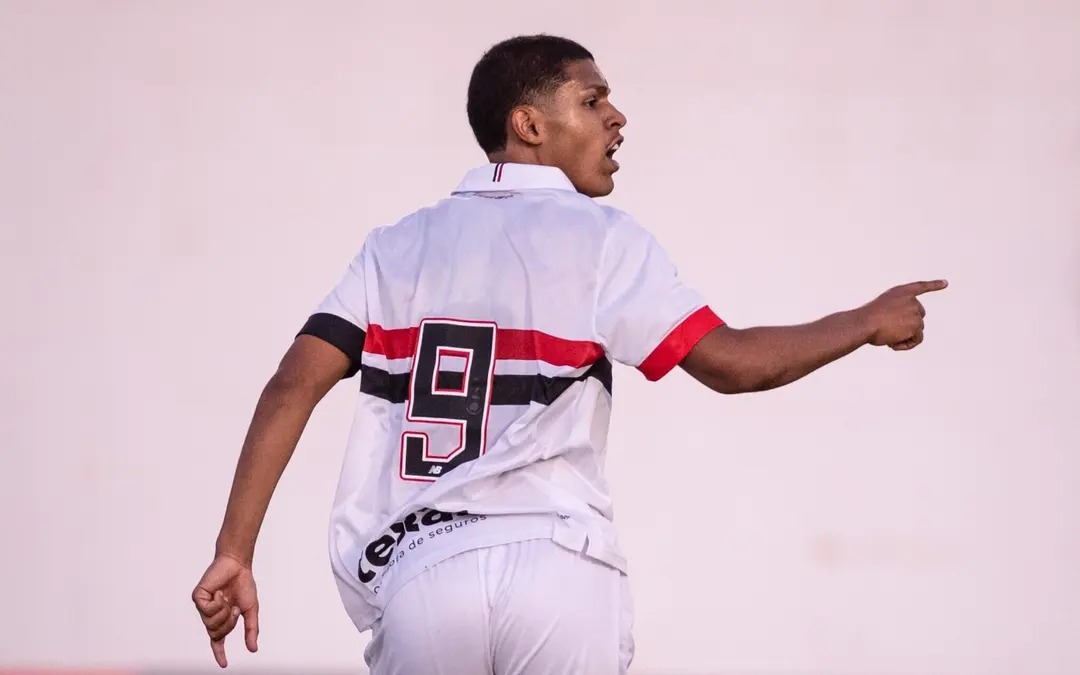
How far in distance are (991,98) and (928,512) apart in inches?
51.4

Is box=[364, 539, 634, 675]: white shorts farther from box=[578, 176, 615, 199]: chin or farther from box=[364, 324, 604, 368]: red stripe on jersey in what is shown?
box=[578, 176, 615, 199]: chin

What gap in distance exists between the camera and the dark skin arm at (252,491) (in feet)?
5.96

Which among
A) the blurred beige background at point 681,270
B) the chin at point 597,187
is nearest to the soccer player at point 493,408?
the chin at point 597,187

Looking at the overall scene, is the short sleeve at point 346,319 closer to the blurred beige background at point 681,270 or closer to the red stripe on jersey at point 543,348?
the red stripe on jersey at point 543,348

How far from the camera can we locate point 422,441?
5.87ft

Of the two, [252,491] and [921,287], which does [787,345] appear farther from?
[252,491]

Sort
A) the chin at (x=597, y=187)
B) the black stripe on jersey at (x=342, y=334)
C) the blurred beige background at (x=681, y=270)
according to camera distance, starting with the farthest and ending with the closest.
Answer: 1. the blurred beige background at (x=681, y=270)
2. the chin at (x=597, y=187)
3. the black stripe on jersey at (x=342, y=334)

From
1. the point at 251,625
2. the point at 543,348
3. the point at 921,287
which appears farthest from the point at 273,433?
the point at 921,287

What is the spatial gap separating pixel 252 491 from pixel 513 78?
0.68 m

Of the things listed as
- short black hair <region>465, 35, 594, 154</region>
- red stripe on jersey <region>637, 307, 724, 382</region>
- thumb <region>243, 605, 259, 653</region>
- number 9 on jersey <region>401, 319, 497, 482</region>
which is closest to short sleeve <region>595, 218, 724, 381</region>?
red stripe on jersey <region>637, 307, 724, 382</region>

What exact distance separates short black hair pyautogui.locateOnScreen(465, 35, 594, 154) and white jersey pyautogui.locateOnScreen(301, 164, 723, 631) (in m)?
0.26

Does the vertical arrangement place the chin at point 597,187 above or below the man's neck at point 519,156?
below

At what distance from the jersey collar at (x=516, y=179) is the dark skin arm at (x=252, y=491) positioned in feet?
0.94

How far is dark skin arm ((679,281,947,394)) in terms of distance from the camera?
1.76m
